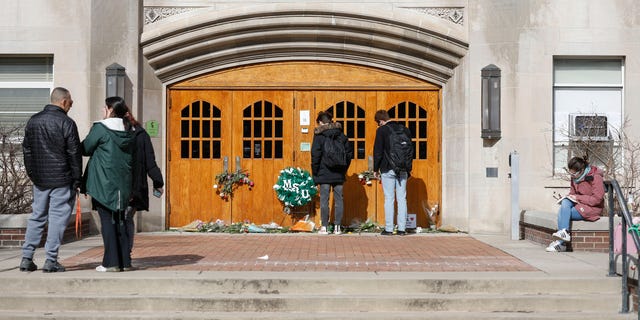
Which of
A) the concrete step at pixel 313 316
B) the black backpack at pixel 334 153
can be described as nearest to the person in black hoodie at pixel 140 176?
the concrete step at pixel 313 316

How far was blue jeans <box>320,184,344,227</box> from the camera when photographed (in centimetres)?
1445

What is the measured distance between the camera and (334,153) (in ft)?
46.8

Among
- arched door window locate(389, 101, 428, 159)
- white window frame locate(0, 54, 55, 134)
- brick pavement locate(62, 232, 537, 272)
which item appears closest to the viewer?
brick pavement locate(62, 232, 537, 272)

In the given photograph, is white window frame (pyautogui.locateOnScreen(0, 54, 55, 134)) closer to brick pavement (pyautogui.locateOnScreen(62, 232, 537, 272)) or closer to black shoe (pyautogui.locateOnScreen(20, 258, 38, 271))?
brick pavement (pyautogui.locateOnScreen(62, 232, 537, 272))

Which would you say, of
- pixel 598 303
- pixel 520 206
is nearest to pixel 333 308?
pixel 598 303

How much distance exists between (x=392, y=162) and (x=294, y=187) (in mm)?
1760

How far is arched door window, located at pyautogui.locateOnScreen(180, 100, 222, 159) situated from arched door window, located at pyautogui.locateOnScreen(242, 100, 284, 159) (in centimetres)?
46

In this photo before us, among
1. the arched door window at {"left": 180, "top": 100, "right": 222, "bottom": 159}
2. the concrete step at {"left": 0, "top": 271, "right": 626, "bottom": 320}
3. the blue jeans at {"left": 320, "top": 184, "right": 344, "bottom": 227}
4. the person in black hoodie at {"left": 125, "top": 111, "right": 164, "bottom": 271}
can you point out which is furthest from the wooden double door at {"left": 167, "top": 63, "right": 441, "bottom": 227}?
the concrete step at {"left": 0, "top": 271, "right": 626, "bottom": 320}

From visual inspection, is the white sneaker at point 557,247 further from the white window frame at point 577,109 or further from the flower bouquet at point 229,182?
the flower bouquet at point 229,182

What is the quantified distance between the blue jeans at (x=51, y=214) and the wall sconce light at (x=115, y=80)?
206 inches

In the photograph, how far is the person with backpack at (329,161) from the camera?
563 inches

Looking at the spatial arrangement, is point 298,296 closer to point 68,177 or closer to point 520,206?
point 68,177

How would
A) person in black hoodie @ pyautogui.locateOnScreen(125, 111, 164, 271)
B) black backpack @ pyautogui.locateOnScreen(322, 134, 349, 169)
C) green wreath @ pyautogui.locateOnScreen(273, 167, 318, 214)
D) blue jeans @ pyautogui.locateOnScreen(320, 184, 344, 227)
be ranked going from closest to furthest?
person in black hoodie @ pyautogui.locateOnScreen(125, 111, 164, 271) < black backpack @ pyautogui.locateOnScreen(322, 134, 349, 169) < blue jeans @ pyautogui.locateOnScreen(320, 184, 344, 227) < green wreath @ pyautogui.locateOnScreen(273, 167, 318, 214)

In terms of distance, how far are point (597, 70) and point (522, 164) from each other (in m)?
2.03
